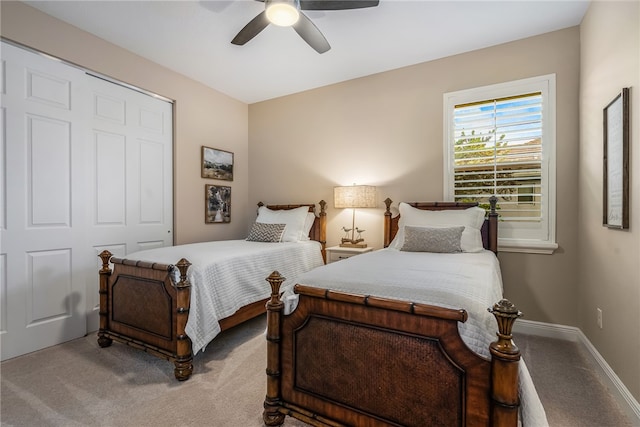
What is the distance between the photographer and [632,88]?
5.68 feet

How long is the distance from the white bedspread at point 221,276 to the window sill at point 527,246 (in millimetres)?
2039

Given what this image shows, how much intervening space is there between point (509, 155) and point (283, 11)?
7.75ft

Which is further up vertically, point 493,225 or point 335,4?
→ point 335,4

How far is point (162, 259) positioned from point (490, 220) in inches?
112

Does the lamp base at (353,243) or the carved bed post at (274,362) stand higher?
the lamp base at (353,243)

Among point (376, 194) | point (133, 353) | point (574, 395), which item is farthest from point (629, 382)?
point (133, 353)

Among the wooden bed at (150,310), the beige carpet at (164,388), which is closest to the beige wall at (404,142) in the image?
the beige carpet at (164,388)

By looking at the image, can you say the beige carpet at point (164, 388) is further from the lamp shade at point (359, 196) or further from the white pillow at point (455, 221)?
the lamp shade at point (359, 196)

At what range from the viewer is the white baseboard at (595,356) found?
1.68m

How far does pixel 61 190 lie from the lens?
8.79 feet

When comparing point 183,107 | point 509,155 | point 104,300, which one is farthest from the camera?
point 183,107

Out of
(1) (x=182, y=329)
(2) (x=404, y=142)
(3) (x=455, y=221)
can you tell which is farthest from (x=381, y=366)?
(2) (x=404, y=142)

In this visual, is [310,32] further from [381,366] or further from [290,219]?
[381,366]

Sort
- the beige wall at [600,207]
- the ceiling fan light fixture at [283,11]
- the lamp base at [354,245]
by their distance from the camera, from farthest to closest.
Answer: the lamp base at [354,245]
the ceiling fan light fixture at [283,11]
the beige wall at [600,207]
